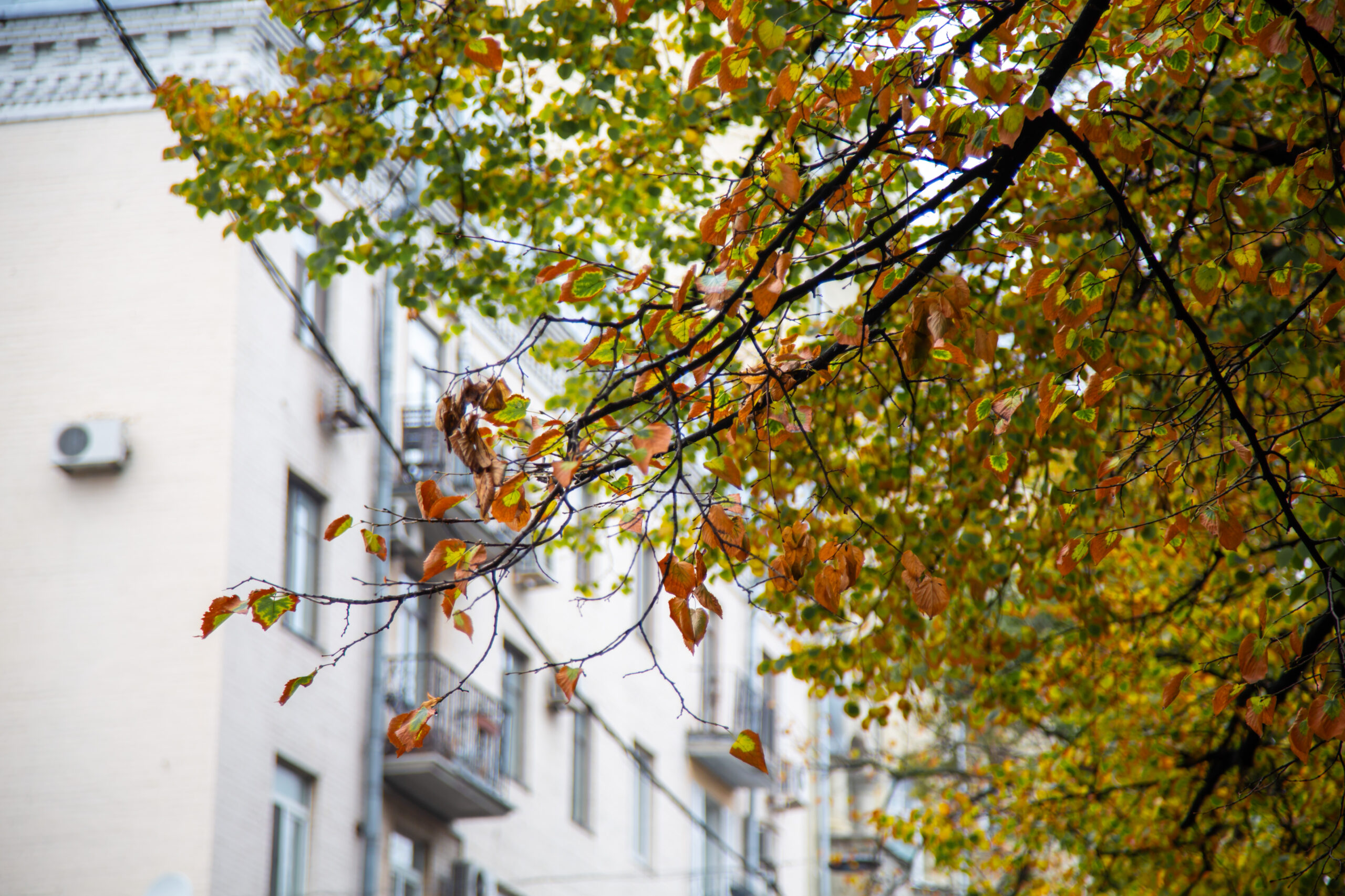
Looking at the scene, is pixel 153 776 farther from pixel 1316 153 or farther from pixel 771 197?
pixel 1316 153

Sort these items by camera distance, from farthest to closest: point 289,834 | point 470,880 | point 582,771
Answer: point 582,771 → point 470,880 → point 289,834

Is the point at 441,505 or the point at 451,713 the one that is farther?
the point at 451,713

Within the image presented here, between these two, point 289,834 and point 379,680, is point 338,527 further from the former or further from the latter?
point 379,680

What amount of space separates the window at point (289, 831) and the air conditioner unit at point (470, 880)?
3157 millimetres

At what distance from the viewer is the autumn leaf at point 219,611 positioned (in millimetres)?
4688

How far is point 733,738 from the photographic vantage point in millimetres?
27688

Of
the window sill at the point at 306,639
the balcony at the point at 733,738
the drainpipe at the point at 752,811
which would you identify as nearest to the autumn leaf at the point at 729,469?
the window sill at the point at 306,639

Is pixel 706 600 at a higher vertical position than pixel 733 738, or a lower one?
lower

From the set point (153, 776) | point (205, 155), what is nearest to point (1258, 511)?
point (205, 155)

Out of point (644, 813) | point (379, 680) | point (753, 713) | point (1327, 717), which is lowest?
point (1327, 717)

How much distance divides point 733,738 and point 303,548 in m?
12.6

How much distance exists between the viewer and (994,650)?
10352 millimetres

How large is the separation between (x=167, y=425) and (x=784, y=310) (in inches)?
460

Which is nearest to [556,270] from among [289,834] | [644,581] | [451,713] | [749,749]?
[749,749]
